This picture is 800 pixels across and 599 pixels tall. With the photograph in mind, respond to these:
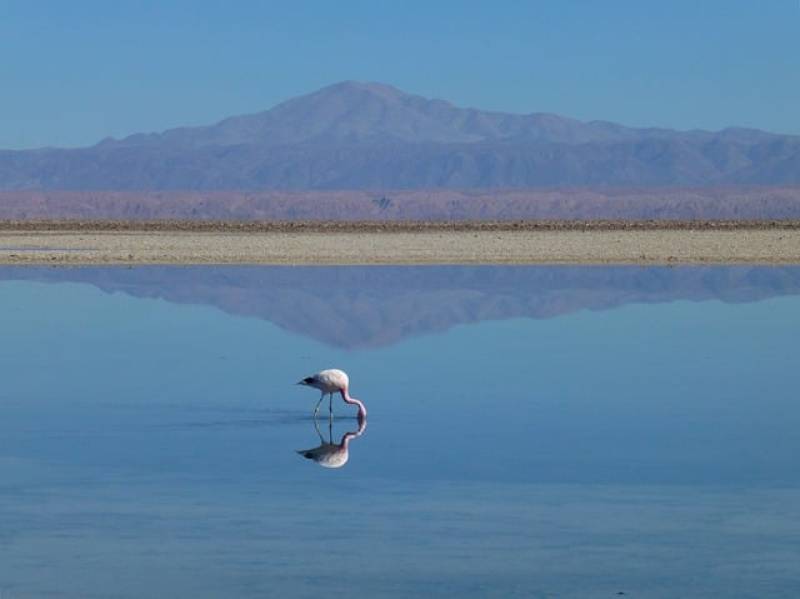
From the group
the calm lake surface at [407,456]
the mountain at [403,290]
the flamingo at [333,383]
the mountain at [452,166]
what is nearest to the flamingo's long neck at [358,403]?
the flamingo at [333,383]

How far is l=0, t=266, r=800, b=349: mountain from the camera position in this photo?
2270 cm

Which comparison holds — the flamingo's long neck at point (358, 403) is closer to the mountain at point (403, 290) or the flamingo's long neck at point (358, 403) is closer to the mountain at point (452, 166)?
the mountain at point (403, 290)

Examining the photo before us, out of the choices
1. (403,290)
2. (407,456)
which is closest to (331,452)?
(407,456)

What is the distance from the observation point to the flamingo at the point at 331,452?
11812 mm

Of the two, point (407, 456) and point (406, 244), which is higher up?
point (407, 456)

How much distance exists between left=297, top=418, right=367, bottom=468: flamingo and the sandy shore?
22969 millimetres

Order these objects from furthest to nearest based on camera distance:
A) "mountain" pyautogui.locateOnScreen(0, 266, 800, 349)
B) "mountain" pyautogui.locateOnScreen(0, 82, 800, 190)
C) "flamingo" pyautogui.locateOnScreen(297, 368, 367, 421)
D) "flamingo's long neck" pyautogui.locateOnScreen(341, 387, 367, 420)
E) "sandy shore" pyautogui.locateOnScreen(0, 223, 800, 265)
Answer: "mountain" pyautogui.locateOnScreen(0, 82, 800, 190) < "sandy shore" pyautogui.locateOnScreen(0, 223, 800, 265) < "mountain" pyautogui.locateOnScreen(0, 266, 800, 349) < "flamingo" pyautogui.locateOnScreen(297, 368, 367, 421) < "flamingo's long neck" pyautogui.locateOnScreen(341, 387, 367, 420)

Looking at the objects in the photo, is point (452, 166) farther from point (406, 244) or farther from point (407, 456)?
point (407, 456)

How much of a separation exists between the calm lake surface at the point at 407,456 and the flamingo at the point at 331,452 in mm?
97

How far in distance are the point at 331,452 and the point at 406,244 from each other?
31.0 m

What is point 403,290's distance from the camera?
27781mm

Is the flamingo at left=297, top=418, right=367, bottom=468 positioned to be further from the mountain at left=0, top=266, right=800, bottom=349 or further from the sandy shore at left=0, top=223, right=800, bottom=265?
the sandy shore at left=0, top=223, right=800, bottom=265

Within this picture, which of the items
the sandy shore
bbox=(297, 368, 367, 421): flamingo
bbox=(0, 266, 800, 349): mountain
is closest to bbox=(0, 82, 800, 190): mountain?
the sandy shore

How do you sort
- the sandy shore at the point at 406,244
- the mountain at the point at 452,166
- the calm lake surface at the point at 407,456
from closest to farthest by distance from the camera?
the calm lake surface at the point at 407,456, the sandy shore at the point at 406,244, the mountain at the point at 452,166
